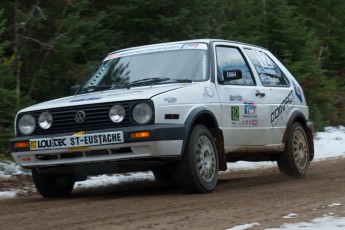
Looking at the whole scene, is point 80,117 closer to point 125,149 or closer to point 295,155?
point 125,149

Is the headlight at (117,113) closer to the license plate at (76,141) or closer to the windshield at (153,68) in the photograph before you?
the license plate at (76,141)

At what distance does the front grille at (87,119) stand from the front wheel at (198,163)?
1.90ft

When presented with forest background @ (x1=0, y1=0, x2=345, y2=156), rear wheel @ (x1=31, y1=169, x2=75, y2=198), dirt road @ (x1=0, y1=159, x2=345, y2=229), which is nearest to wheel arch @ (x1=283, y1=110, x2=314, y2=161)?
dirt road @ (x1=0, y1=159, x2=345, y2=229)

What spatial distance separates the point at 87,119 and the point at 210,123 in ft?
5.01

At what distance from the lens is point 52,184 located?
7789 millimetres

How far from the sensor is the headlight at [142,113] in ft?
22.1

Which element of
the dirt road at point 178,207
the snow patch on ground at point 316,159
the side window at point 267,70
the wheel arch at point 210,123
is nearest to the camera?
the snow patch on ground at point 316,159

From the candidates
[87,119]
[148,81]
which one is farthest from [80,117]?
[148,81]

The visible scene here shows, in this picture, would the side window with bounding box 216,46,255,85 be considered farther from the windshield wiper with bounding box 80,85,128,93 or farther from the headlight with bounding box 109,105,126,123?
the headlight with bounding box 109,105,126,123

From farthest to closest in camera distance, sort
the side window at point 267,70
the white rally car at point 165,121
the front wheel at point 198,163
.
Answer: the side window at point 267,70
the front wheel at point 198,163
the white rally car at point 165,121

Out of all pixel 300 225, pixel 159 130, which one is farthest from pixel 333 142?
pixel 300 225

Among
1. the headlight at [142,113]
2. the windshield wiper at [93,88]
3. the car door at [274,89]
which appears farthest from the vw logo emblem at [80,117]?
the car door at [274,89]

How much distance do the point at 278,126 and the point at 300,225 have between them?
3.91 meters

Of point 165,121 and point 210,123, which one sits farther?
point 210,123
